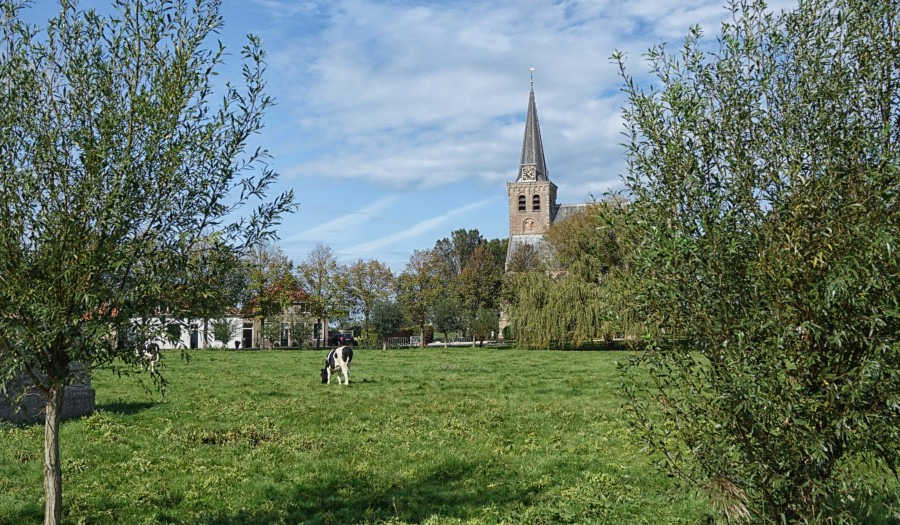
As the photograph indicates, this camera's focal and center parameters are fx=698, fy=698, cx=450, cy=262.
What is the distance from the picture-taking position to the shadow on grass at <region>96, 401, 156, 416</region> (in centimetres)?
1908

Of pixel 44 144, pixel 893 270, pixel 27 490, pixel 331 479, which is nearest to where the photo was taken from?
pixel 893 270

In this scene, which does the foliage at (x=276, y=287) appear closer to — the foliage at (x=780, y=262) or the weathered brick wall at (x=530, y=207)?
the weathered brick wall at (x=530, y=207)

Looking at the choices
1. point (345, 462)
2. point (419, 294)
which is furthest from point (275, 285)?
point (345, 462)

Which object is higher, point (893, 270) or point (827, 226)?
point (827, 226)

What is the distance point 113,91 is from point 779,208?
23.5ft

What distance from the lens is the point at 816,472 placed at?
22.9 ft

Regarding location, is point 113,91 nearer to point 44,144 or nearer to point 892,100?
point 44,144

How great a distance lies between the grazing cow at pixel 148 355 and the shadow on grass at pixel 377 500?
3912mm

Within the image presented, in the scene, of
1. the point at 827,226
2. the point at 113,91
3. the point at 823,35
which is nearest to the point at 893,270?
the point at 827,226

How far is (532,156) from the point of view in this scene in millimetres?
121500

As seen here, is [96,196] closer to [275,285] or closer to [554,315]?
[554,315]

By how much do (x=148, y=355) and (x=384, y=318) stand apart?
225 feet

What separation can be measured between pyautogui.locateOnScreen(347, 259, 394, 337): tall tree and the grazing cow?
69.9 metres

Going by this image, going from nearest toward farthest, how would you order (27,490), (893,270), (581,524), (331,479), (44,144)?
(893,270), (44,144), (581,524), (27,490), (331,479)
